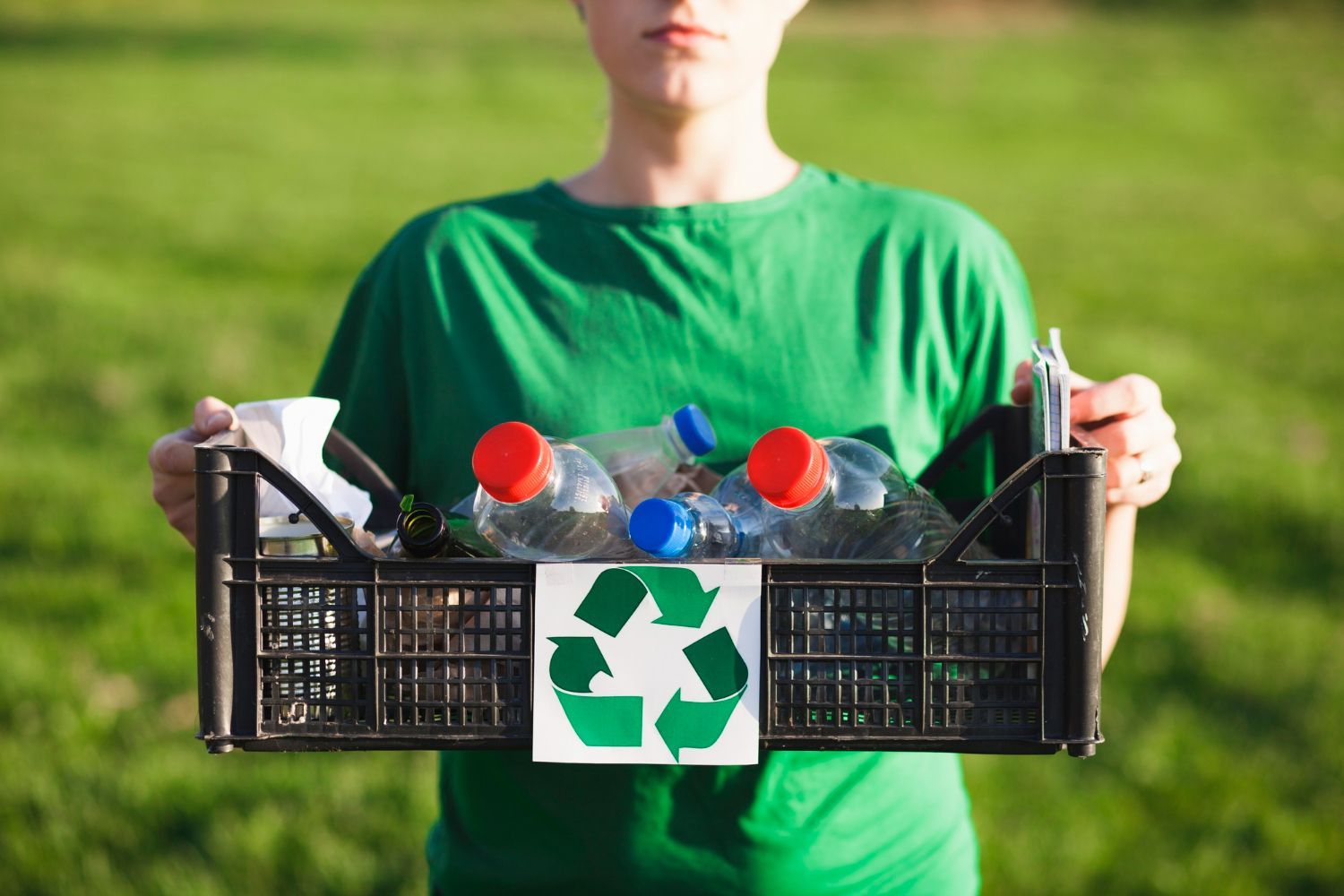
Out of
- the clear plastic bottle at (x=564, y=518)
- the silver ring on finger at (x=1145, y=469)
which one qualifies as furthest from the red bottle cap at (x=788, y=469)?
the silver ring on finger at (x=1145, y=469)

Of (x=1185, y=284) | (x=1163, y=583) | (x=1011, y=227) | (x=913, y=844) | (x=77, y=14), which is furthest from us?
(x=77, y=14)

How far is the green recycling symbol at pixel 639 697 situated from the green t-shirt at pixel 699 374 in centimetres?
47

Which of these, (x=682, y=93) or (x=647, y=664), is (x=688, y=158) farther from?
(x=647, y=664)

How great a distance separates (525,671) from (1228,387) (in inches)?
246

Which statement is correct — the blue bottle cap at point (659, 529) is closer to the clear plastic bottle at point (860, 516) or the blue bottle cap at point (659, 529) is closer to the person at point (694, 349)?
the clear plastic bottle at point (860, 516)

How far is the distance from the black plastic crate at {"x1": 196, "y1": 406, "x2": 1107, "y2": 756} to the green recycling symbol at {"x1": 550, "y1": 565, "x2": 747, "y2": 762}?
40 millimetres

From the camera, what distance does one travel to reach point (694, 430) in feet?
5.78

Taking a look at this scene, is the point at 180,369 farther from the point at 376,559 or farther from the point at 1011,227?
the point at 1011,227

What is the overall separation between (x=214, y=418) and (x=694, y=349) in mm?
690

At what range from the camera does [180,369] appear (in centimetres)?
661

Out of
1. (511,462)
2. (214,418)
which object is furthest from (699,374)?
(214,418)

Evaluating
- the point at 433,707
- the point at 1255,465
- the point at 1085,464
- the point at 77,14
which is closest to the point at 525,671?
the point at 433,707

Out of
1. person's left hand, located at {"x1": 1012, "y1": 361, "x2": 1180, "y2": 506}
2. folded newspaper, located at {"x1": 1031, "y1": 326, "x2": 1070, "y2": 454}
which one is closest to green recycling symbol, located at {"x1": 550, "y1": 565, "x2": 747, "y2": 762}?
folded newspaper, located at {"x1": 1031, "y1": 326, "x2": 1070, "y2": 454}

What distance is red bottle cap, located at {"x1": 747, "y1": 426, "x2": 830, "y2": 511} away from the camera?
145cm
